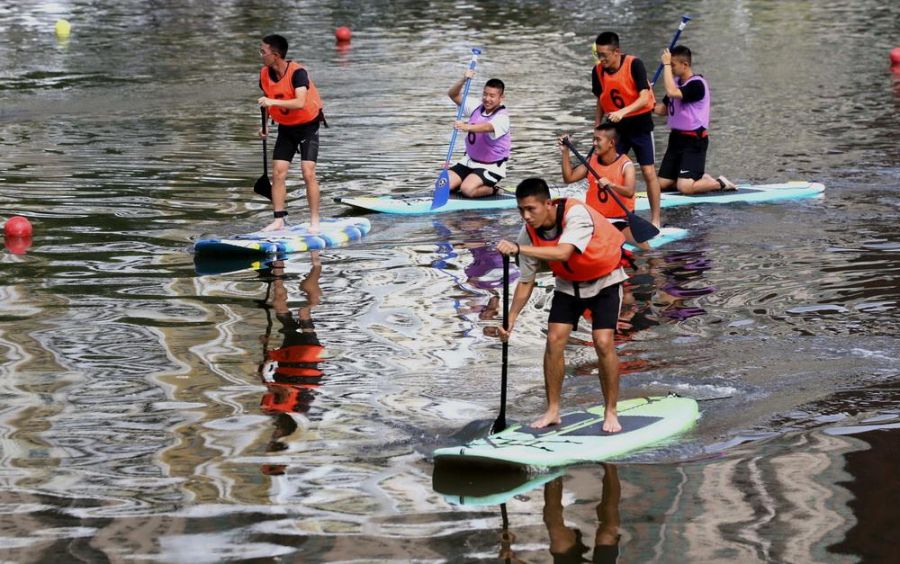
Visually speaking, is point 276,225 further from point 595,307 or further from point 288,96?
point 595,307

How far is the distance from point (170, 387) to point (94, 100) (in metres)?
14.4

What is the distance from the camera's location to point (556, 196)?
48.5 feet

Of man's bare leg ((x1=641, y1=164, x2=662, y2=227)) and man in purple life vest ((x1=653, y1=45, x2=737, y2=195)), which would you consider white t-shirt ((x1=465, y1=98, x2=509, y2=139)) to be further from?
man's bare leg ((x1=641, y1=164, x2=662, y2=227))

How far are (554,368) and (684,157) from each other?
751 cm

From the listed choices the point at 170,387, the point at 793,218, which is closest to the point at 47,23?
the point at 793,218

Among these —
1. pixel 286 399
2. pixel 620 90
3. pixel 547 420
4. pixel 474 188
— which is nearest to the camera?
pixel 547 420

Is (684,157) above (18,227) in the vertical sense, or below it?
above

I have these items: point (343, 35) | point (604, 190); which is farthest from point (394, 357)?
point (343, 35)

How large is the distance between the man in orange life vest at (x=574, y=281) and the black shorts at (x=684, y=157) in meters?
7.06

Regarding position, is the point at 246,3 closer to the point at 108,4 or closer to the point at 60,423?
the point at 108,4

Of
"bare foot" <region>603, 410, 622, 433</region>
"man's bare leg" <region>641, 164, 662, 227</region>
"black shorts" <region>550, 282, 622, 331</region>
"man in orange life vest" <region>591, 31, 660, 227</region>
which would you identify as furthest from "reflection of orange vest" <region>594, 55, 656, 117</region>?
"bare foot" <region>603, 410, 622, 433</region>

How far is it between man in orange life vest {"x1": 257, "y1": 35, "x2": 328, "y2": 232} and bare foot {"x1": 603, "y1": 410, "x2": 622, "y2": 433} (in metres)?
5.67

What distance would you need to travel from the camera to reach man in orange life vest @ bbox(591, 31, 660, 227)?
13.1 meters

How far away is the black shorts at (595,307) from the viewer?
26.3 feet
